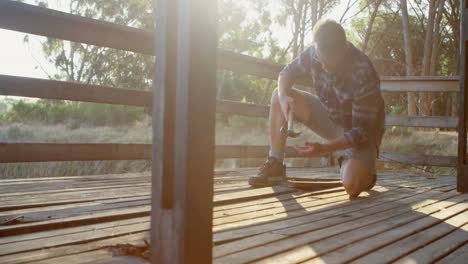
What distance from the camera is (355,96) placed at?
2807mm

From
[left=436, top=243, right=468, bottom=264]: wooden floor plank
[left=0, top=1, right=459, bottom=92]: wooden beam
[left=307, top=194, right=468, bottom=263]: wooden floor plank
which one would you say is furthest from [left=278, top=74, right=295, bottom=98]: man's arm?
[left=436, top=243, right=468, bottom=264]: wooden floor plank

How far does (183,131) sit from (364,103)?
2036 millimetres

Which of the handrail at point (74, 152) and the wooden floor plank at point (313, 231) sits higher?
the handrail at point (74, 152)

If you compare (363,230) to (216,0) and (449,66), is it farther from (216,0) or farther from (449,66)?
(449,66)

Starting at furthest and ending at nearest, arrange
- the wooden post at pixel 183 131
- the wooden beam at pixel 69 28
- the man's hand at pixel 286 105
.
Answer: the man's hand at pixel 286 105 → the wooden beam at pixel 69 28 → the wooden post at pixel 183 131

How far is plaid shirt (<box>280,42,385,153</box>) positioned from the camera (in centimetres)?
276

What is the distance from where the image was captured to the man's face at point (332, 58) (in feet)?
8.87

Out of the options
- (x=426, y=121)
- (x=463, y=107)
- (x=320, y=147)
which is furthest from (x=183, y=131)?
(x=426, y=121)

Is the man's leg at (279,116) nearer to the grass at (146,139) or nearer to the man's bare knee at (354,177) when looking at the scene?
the man's bare knee at (354,177)

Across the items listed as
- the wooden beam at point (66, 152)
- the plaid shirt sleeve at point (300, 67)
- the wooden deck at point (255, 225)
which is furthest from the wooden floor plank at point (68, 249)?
the plaid shirt sleeve at point (300, 67)

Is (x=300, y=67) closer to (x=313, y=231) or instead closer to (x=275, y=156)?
(x=275, y=156)

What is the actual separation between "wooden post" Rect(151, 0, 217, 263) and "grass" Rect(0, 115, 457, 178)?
734cm

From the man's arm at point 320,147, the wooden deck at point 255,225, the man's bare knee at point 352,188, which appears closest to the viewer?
the wooden deck at point 255,225

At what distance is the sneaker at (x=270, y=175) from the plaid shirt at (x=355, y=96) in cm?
49
